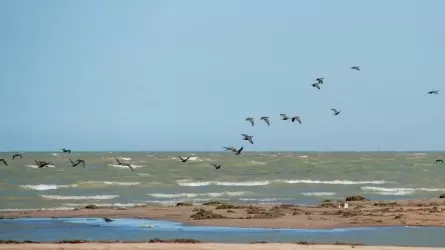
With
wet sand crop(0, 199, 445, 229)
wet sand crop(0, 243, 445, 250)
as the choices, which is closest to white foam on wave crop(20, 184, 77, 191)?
wet sand crop(0, 199, 445, 229)

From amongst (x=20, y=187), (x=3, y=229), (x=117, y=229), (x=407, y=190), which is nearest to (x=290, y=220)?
(x=117, y=229)

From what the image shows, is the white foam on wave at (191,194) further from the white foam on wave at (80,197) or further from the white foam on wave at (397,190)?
the white foam on wave at (397,190)

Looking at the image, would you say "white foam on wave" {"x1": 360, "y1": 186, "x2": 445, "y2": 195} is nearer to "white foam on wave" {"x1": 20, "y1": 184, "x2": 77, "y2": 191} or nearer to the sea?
the sea

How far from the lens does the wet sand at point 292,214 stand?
28.6 m

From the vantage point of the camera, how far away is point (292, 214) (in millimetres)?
31672

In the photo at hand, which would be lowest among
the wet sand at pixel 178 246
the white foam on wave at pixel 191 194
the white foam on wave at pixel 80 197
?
the wet sand at pixel 178 246

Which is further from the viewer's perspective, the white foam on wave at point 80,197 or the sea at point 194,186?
the white foam on wave at point 80,197

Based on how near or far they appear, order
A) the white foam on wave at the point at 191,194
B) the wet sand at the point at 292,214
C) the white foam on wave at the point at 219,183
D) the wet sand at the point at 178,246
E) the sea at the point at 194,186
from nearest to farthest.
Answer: the wet sand at the point at 178,246
the wet sand at the point at 292,214
the sea at the point at 194,186
the white foam on wave at the point at 191,194
the white foam on wave at the point at 219,183

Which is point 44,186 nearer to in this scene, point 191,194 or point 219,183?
point 191,194

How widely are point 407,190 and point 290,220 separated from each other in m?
22.8

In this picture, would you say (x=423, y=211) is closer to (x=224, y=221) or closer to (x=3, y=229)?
(x=224, y=221)

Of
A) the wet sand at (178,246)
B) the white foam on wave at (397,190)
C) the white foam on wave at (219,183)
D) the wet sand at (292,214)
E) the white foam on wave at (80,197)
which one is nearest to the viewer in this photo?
the wet sand at (178,246)

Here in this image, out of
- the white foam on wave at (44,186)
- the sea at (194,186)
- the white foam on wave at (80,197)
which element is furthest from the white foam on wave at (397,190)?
the white foam on wave at (44,186)

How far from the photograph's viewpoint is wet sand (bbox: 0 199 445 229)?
28625 mm
